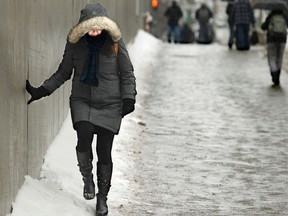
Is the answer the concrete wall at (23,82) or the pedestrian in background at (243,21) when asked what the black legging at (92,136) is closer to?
the concrete wall at (23,82)

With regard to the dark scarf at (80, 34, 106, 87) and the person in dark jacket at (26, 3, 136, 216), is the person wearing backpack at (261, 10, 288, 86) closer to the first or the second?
the person in dark jacket at (26, 3, 136, 216)

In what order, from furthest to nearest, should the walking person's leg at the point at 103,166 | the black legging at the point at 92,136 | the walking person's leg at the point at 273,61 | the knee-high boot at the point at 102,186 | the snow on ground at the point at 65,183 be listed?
the walking person's leg at the point at 273,61 → the knee-high boot at the point at 102,186 → the walking person's leg at the point at 103,166 → the black legging at the point at 92,136 → the snow on ground at the point at 65,183

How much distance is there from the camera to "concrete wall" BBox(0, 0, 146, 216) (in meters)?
6.96

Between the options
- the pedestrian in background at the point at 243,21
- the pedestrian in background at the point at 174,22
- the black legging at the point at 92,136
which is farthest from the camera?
the pedestrian in background at the point at 174,22

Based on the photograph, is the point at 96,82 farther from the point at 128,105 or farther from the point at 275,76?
the point at 275,76

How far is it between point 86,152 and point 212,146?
4780 millimetres

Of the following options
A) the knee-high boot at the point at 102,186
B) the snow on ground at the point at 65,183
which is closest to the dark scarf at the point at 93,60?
the knee-high boot at the point at 102,186

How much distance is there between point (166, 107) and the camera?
16.4 metres

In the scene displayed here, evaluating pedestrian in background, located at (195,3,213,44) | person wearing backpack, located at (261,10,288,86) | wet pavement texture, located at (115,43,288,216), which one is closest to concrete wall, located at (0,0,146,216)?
wet pavement texture, located at (115,43,288,216)

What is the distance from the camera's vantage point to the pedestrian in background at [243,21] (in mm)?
28422

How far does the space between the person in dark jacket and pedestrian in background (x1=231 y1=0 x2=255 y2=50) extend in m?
20.6

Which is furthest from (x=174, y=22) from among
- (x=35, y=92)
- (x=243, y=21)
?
(x=35, y=92)

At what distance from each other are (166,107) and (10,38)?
369 inches

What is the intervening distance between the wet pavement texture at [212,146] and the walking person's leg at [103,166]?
0.52 m
